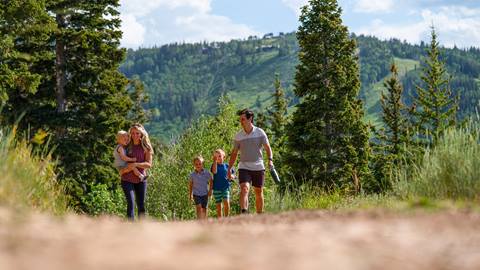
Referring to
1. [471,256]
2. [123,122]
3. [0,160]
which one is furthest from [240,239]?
[123,122]

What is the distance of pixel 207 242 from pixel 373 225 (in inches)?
61.7

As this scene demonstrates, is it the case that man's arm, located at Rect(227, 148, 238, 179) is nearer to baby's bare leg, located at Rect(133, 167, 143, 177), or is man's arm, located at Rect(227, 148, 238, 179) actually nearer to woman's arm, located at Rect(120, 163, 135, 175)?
baby's bare leg, located at Rect(133, 167, 143, 177)

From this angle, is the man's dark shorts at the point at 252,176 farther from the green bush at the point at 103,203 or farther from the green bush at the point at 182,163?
the green bush at the point at 103,203

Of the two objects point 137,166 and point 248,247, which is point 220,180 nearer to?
point 137,166

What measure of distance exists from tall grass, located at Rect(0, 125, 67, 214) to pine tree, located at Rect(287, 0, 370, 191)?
86.1ft

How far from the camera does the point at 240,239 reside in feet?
15.1

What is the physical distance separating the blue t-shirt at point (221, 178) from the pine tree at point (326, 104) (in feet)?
71.8

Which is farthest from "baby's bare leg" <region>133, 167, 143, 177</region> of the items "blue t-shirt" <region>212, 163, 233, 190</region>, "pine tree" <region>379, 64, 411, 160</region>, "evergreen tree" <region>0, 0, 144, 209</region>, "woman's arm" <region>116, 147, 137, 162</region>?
"pine tree" <region>379, 64, 411, 160</region>

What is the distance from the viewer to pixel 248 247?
403 centimetres

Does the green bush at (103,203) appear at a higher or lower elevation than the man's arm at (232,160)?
lower

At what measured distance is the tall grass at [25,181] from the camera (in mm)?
7255

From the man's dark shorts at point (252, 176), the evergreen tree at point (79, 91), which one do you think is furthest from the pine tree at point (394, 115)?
the man's dark shorts at point (252, 176)

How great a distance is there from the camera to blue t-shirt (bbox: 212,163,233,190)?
43.8ft

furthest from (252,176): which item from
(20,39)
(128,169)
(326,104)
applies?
(326,104)
